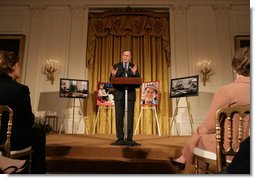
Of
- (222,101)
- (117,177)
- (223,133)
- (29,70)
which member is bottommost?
(117,177)

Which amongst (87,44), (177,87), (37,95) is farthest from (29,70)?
(177,87)

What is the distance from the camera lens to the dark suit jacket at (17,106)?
1637 mm

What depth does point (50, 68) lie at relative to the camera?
18.5 feet

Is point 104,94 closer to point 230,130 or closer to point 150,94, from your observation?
point 150,94

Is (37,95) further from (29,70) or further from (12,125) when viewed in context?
(12,125)

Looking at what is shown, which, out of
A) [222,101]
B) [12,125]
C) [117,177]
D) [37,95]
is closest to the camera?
[117,177]

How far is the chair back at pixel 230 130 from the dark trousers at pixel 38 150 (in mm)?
1319

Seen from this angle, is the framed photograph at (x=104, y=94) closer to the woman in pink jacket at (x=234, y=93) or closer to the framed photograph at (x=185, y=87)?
the framed photograph at (x=185, y=87)

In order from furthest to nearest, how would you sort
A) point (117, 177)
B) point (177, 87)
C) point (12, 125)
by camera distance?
1. point (177, 87)
2. point (12, 125)
3. point (117, 177)

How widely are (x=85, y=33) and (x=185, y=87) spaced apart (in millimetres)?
2870

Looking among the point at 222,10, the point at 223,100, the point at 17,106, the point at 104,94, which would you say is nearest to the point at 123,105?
the point at 17,106

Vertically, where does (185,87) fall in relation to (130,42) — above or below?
below

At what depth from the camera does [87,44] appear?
19.5 ft

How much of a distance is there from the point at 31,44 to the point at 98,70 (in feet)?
5.88
